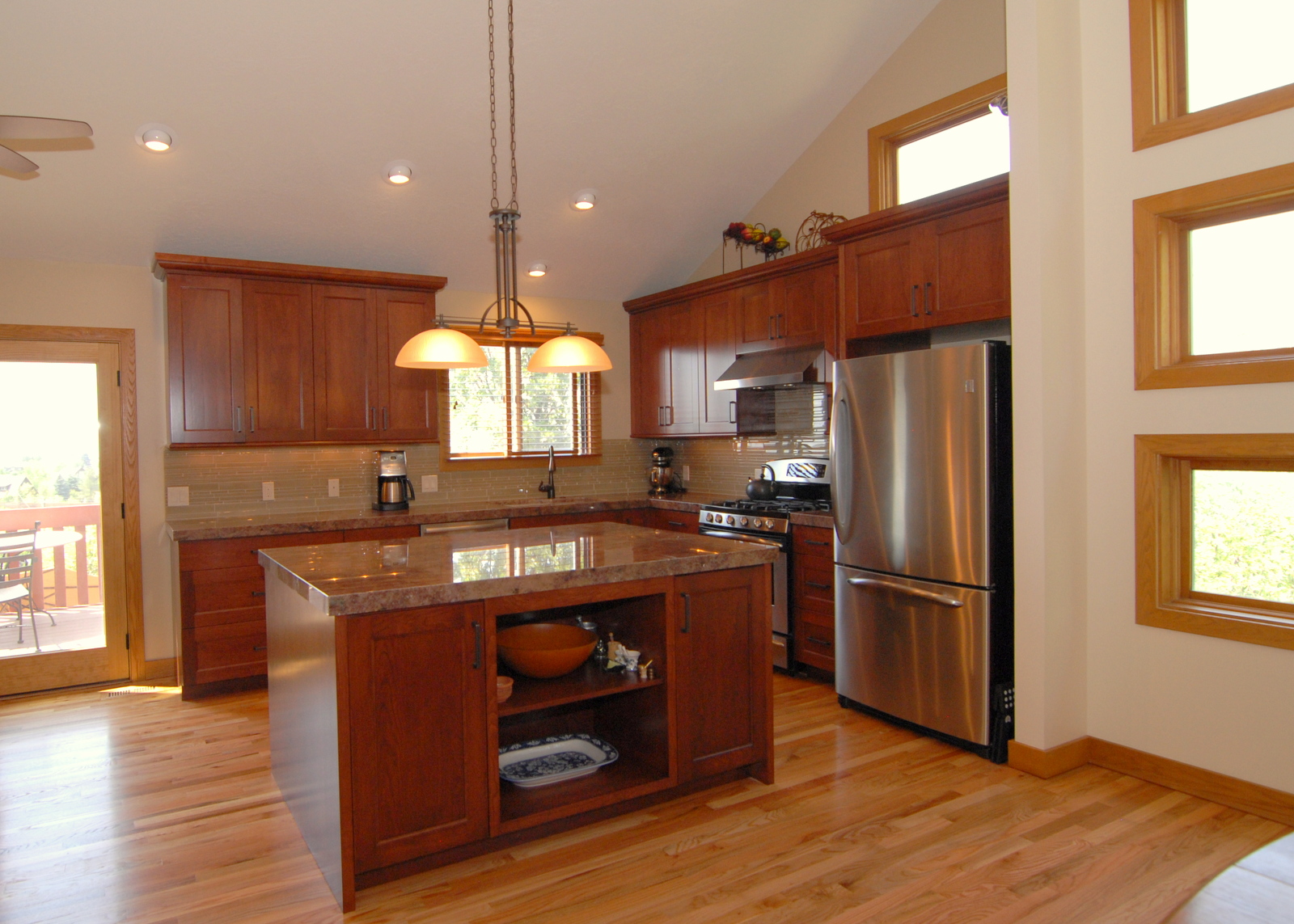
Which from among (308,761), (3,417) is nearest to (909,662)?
(308,761)

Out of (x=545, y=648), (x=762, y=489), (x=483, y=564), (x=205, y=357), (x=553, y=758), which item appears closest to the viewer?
(x=483, y=564)

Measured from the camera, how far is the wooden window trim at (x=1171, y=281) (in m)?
2.88

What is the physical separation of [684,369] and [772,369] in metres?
1.10

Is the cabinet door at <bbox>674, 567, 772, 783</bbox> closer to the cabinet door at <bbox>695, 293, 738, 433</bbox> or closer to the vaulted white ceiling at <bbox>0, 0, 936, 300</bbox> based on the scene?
the cabinet door at <bbox>695, 293, 738, 433</bbox>

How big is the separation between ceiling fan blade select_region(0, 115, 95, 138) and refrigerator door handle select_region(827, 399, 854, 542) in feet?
10.2

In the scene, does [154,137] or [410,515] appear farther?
[410,515]

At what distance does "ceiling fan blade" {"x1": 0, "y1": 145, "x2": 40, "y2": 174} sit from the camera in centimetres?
279

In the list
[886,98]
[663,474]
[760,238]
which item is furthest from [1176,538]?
[663,474]

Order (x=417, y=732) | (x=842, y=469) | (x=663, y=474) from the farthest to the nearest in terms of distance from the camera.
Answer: (x=663, y=474) < (x=842, y=469) < (x=417, y=732)

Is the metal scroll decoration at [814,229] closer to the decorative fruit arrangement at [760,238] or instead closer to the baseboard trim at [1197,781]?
the decorative fruit arrangement at [760,238]

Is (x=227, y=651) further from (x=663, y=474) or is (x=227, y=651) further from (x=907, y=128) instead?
(x=907, y=128)

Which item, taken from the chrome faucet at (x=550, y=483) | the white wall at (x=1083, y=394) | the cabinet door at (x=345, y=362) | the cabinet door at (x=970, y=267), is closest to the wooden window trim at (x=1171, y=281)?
the white wall at (x=1083, y=394)

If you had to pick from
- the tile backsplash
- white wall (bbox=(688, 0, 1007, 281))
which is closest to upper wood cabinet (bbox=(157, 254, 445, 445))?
the tile backsplash

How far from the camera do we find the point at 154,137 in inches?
150
